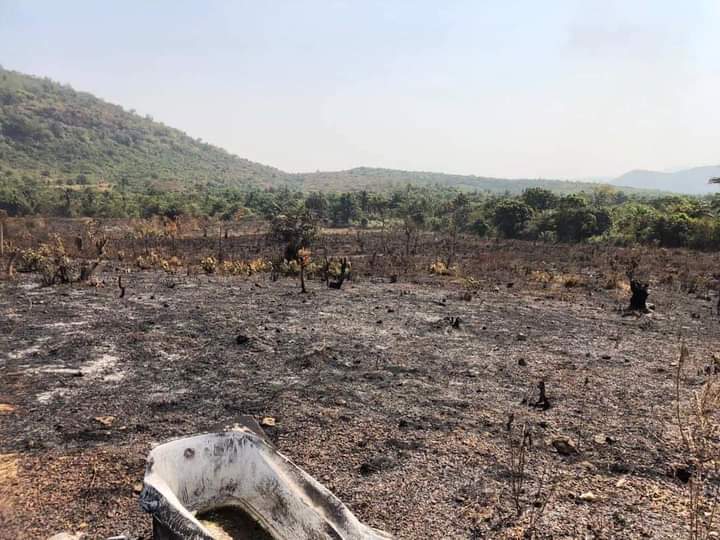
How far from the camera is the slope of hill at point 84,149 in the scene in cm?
6575

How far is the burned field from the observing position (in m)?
4.23

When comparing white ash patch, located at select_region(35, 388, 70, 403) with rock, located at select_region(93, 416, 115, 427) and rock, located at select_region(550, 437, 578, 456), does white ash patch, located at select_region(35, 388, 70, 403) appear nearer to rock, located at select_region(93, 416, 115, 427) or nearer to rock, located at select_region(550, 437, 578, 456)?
rock, located at select_region(93, 416, 115, 427)

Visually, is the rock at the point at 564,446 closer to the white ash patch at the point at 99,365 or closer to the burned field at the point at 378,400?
the burned field at the point at 378,400

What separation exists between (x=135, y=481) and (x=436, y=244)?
80.3 feet

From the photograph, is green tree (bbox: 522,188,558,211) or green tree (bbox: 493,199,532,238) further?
green tree (bbox: 522,188,558,211)

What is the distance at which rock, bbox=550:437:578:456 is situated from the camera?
5.13 m

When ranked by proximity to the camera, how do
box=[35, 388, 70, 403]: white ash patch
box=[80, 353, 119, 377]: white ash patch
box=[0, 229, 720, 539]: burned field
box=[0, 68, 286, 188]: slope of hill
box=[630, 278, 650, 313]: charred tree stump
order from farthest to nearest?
box=[0, 68, 286, 188]: slope of hill, box=[630, 278, 650, 313]: charred tree stump, box=[80, 353, 119, 377]: white ash patch, box=[35, 388, 70, 403]: white ash patch, box=[0, 229, 720, 539]: burned field

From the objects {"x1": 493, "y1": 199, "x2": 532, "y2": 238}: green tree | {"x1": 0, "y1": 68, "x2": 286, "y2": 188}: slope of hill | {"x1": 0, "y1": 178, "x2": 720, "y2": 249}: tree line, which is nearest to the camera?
{"x1": 0, "y1": 178, "x2": 720, "y2": 249}: tree line

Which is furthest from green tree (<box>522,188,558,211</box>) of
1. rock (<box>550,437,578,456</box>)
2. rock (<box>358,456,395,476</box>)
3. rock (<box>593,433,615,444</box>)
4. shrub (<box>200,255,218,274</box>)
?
rock (<box>358,456,395,476</box>)

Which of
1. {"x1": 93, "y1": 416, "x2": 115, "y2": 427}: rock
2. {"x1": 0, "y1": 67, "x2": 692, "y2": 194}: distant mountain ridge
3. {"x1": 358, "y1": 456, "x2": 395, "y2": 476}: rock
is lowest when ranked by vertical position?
{"x1": 358, "y1": 456, "x2": 395, "y2": 476}: rock

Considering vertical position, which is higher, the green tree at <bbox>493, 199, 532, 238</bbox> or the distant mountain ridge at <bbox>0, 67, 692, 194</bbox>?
the distant mountain ridge at <bbox>0, 67, 692, 194</bbox>

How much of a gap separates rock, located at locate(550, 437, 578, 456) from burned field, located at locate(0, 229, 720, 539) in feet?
0.10

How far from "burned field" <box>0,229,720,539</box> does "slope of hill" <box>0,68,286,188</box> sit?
56.8 meters

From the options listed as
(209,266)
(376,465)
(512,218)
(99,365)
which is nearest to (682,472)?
(376,465)
